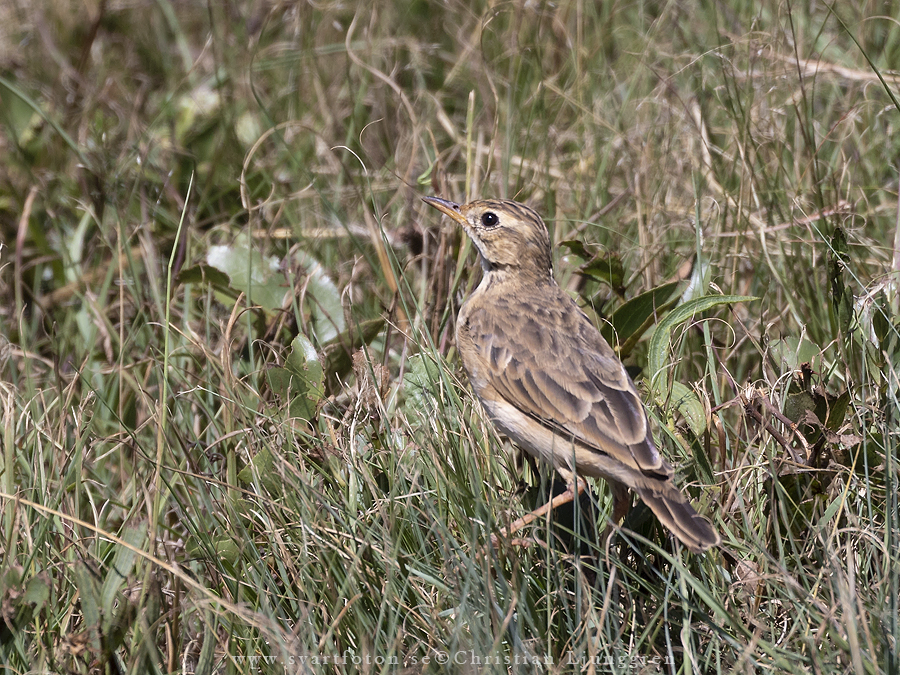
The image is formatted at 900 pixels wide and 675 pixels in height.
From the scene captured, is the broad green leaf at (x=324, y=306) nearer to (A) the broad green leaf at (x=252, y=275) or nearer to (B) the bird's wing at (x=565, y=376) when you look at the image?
(A) the broad green leaf at (x=252, y=275)

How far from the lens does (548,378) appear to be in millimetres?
3951

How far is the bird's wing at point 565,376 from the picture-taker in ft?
11.7

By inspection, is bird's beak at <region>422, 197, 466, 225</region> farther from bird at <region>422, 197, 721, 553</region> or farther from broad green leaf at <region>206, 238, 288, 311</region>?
broad green leaf at <region>206, 238, 288, 311</region>

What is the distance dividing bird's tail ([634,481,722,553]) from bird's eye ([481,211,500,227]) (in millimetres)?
1667

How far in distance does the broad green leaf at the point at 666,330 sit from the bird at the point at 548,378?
0.18 metres

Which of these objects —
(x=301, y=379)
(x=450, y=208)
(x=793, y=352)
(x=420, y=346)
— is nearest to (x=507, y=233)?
(x=450, y=208)

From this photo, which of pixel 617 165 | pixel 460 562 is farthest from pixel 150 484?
pixel 617 165

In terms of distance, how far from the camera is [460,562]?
3.37m

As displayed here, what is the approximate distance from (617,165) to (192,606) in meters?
3.77

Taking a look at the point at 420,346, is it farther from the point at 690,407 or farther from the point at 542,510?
the point at 690,407

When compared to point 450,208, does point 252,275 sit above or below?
below

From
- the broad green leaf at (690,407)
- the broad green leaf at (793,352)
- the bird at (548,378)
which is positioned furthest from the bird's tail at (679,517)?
the broad green leaf at (793,352)

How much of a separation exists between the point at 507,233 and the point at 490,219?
0.12m

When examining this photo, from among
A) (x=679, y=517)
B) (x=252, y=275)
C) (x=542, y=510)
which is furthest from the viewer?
(x=252, y=275)
